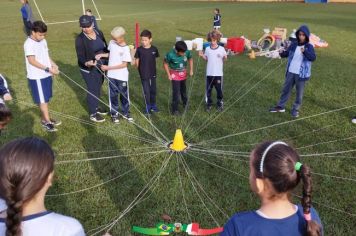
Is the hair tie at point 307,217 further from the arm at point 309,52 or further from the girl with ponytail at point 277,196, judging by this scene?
Answer: the arm at point 309,52

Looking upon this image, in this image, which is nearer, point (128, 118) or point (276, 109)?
→ point (128, 118)

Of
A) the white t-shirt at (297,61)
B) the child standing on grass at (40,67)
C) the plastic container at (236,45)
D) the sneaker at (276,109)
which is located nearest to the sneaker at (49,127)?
the child standing on grass at (40,67)

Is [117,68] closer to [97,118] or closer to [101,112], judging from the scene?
[97,118]

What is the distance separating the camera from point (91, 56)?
21.0 feet

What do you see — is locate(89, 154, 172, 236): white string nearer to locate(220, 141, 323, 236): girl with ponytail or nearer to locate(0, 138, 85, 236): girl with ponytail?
locate(0, 138, 85, 236): girl with ponytail

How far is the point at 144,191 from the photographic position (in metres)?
4.56

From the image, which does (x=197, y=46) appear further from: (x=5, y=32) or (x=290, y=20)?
(x=290, y=20)

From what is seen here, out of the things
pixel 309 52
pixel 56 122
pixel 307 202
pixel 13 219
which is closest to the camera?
pixel 13 219

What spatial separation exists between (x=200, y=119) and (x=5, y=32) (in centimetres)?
1578

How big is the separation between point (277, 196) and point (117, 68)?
500cm

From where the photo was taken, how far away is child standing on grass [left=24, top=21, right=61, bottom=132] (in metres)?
5.79

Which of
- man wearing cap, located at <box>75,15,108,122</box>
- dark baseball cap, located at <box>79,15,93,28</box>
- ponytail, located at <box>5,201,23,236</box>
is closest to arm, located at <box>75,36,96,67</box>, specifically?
man wearing cap, located at <box>75,15,108,122</box>

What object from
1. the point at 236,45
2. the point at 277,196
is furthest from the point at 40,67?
the point at 236,45

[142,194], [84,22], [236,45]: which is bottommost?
[142,194]
